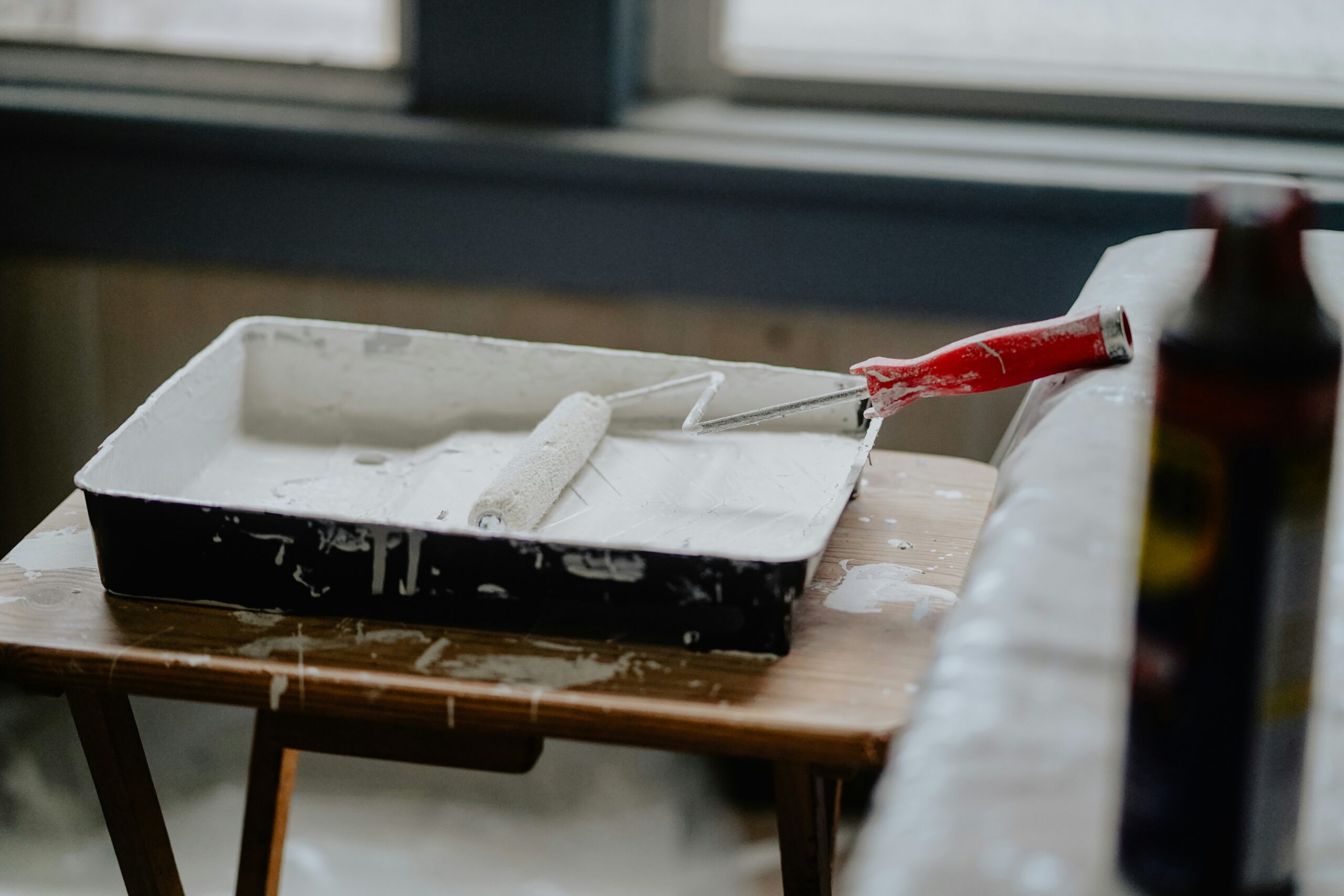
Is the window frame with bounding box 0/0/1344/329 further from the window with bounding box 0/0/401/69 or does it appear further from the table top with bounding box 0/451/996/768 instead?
the table top with bounding box 0/451/996/768

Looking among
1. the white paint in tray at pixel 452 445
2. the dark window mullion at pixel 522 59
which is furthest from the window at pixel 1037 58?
the white paint in tray at pixel 452 445

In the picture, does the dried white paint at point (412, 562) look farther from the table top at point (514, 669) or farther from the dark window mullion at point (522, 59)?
the dark window mullion at point (522, 59)

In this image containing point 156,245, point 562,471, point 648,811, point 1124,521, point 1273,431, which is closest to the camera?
point 1273,431

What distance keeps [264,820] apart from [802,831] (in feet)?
1.18

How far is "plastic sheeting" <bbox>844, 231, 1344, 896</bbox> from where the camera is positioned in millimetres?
412

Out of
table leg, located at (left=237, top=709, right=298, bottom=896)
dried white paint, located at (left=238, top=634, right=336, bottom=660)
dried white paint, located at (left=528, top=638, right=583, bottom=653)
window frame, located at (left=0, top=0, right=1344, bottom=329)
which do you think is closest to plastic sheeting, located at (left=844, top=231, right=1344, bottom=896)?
dried white paint, located at (left=528, top=638, right=583, bottom=653)

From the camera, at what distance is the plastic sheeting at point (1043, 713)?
0.41 metres

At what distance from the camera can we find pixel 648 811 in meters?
1.51

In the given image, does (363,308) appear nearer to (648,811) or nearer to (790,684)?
(648,811)

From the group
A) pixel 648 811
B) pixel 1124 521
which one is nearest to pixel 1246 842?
pixel 1124 521

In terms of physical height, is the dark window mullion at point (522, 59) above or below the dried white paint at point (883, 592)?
above

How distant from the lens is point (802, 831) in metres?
0.88

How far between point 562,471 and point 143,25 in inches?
48.4

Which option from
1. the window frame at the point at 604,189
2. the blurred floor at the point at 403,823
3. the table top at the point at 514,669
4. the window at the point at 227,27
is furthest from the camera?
the window at the point at 227,27
